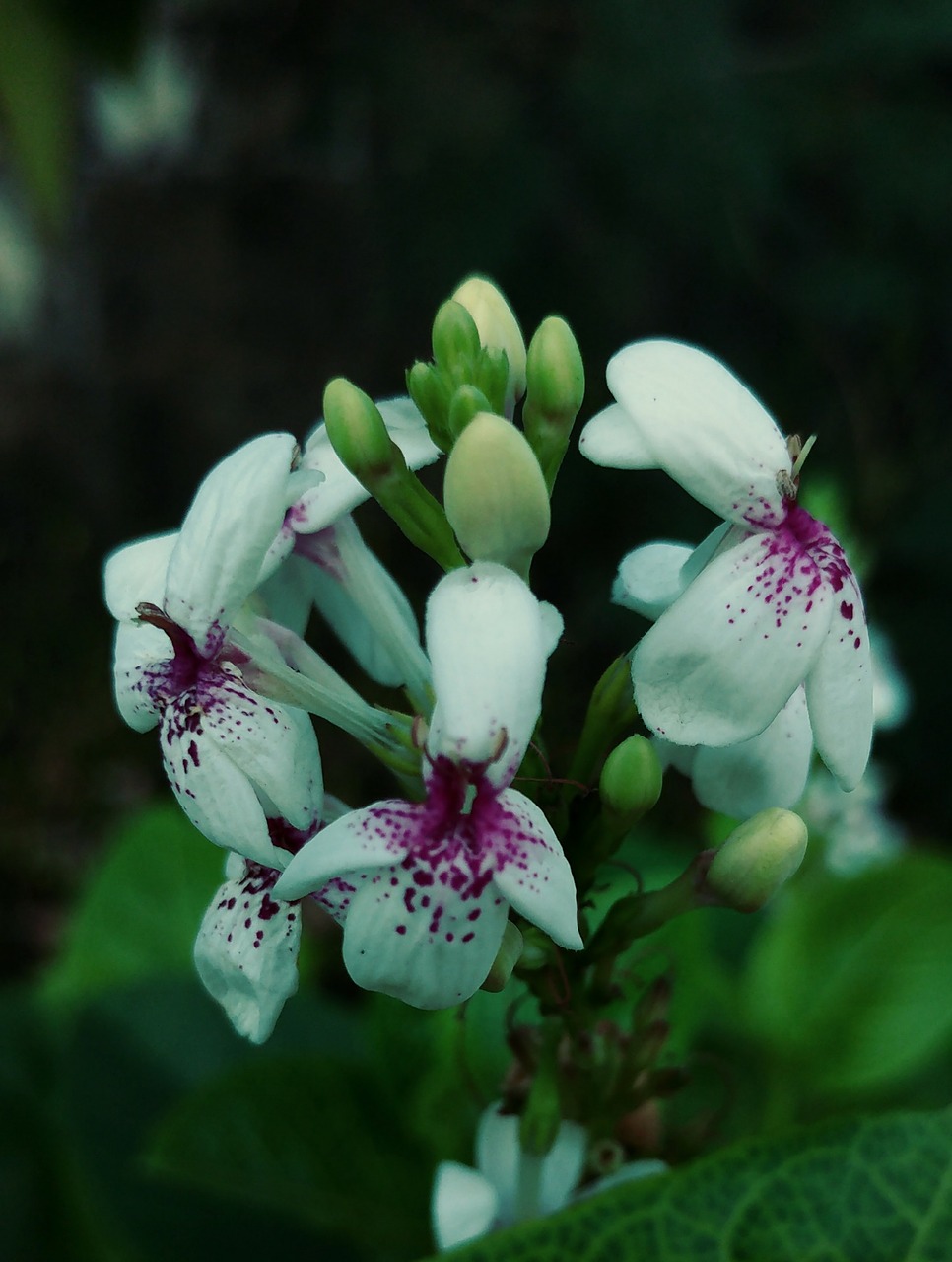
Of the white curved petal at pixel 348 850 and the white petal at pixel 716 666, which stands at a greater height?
the white petal at pixel 716 666

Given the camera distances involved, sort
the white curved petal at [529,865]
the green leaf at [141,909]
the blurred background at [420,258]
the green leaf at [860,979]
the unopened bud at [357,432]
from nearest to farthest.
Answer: the white curved petal at [529,865] → the unopened bud at [357,432] → the green leaf at [860,979] → the green leaf at [141,909] → the blurred background at [420,258]

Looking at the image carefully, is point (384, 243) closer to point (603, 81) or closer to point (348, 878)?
point (603, 81)

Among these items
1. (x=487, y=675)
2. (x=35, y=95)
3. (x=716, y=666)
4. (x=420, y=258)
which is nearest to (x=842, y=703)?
(x=716, y=666)

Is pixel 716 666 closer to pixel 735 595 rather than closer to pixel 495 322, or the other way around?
pixel 735 595

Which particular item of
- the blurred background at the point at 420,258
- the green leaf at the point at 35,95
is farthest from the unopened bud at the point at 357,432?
the green leaf at the point at 35,95

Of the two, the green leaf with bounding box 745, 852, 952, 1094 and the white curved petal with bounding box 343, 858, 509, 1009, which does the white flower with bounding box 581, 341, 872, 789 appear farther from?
the green leaf with bounding box 745, 852, 952, 1094

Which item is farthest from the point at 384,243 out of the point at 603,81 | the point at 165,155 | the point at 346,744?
the point at 346,744

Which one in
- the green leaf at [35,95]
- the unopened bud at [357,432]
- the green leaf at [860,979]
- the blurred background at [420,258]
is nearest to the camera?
the unopened bud at [357,432]

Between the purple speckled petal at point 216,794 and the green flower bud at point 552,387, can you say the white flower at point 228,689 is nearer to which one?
the purple speckled petal at point 216,794
